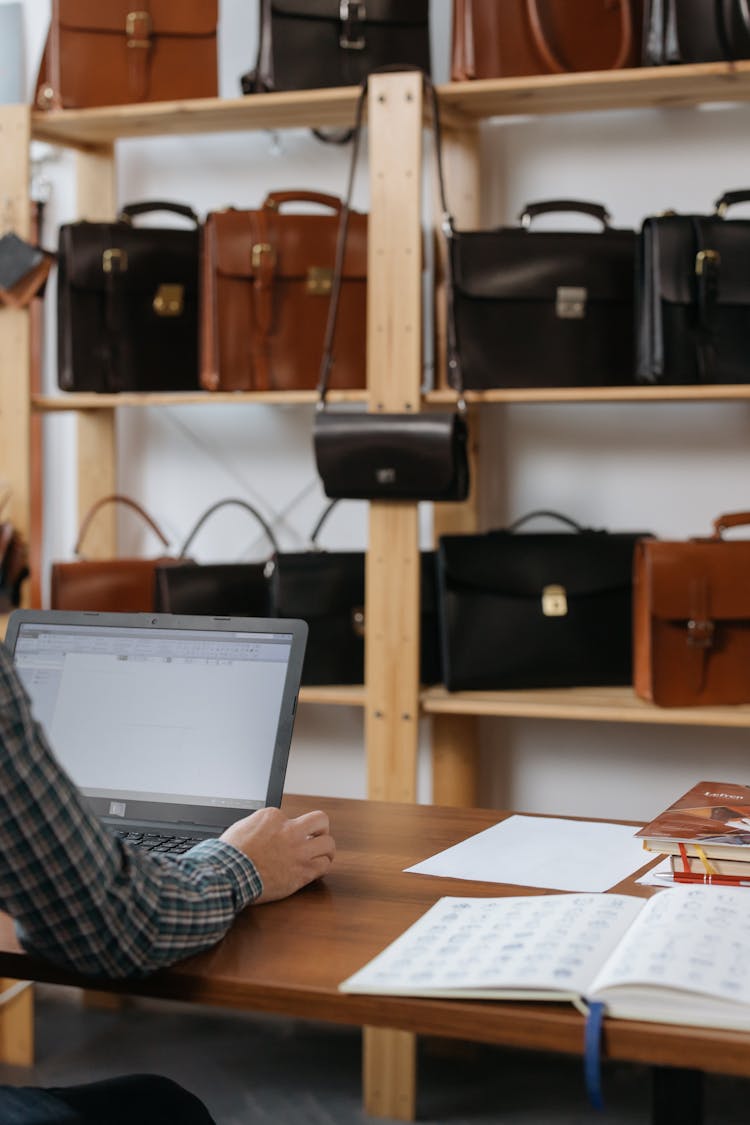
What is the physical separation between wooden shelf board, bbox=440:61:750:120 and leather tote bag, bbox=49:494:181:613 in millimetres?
1110

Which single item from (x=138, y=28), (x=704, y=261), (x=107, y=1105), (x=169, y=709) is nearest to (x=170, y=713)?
(x=169, y=709)

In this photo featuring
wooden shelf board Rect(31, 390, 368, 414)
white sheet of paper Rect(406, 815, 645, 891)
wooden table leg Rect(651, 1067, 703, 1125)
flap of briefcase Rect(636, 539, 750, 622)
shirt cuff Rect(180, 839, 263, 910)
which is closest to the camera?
wooden table leg Rect(651, 1067, 703, 1125)

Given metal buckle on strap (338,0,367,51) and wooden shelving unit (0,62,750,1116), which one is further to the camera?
metal buckle on strap (338,0,367,51)

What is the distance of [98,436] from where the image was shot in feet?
10.5

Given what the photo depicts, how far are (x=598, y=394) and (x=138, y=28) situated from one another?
1.21 meters

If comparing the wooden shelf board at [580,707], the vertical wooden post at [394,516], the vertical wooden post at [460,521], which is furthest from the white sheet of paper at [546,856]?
the vertical wooden post at [460,521]

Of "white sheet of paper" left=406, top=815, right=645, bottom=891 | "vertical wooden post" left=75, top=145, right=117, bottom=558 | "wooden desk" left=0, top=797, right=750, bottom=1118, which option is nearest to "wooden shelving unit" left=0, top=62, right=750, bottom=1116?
"vertical wooden post" left=75, top=145, right=117, bottom=558

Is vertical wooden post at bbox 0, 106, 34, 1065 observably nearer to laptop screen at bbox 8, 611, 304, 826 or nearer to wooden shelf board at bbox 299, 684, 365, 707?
wooden shelf board at bbox 299, 684, 365, 707

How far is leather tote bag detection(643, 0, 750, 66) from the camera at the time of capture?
2498 mm

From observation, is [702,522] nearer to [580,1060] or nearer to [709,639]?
[709,639]

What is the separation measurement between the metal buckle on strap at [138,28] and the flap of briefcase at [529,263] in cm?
80

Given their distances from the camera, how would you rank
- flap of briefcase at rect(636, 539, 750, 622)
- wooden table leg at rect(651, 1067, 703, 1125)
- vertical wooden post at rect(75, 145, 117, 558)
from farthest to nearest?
vertical wooden post at rect(75, 145, 117, 558)
flap of briefcase at rect(636, 539, 750, 622)
wooden table leg at rect(651, 1067, 703, 1125)

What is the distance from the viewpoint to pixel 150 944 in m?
1.14

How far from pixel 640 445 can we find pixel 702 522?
8.1 inches
